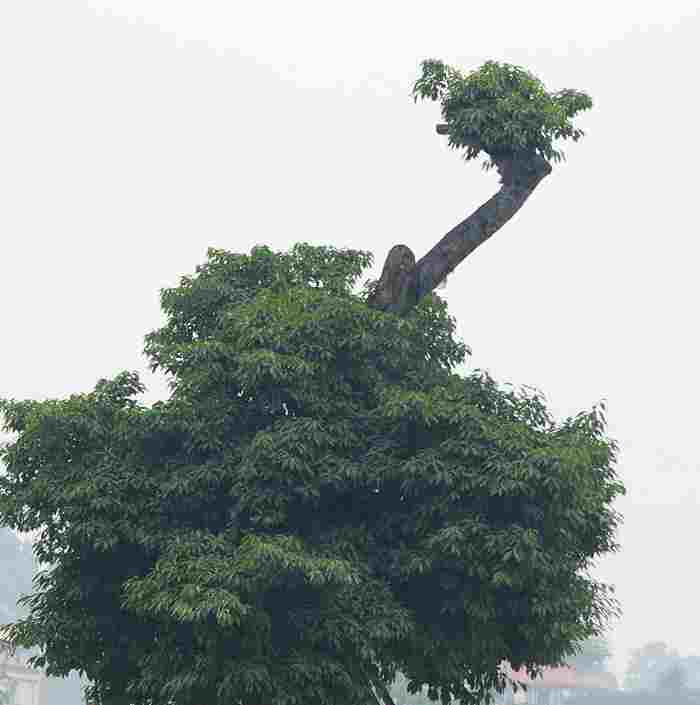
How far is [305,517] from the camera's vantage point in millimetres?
25750

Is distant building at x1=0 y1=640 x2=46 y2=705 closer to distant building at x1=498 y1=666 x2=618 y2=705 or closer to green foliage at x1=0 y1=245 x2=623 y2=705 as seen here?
distant building at x1=498 y1=666 x2=618 y2=705

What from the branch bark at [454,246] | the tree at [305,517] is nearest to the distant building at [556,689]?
the branch bark at [454,246]

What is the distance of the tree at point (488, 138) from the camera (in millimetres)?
27547

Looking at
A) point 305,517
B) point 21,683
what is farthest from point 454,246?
point 21,683

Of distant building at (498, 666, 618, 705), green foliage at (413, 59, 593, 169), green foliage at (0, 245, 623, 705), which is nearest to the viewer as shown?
green foliage at (0, 245, 623, 705)

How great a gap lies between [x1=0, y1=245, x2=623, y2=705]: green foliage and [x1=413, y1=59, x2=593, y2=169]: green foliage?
11.9 feet

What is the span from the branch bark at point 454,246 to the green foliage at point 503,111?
0.31 m

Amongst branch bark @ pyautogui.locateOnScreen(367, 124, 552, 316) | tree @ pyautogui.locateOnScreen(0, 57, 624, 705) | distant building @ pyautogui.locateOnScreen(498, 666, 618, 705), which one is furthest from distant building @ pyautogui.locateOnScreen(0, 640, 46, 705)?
branch bark @ pyautogui.locateOnScreen(367, 124, 552, 316)

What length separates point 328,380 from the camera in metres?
26.3

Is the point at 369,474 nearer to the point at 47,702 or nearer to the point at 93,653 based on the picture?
the point at 93,653

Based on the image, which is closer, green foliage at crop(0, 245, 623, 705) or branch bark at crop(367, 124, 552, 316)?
green foliage at crop(0, 245, 623, 705)

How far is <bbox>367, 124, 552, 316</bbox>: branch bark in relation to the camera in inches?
1110

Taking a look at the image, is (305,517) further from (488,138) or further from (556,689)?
(556,689)

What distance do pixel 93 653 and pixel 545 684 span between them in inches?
5061
